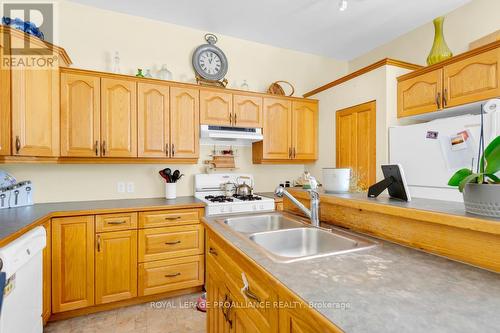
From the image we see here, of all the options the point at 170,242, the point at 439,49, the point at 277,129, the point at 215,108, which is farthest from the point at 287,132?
the point at 170,242

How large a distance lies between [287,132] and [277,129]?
16 cm

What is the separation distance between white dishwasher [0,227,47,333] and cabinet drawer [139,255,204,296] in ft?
2.47

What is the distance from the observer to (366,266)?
0.87 meters

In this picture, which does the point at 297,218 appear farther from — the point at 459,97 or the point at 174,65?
the point at 174,65

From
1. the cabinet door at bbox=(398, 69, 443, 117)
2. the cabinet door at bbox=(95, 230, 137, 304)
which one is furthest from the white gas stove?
the cabinet door at bbox=(398, 69, 443, 117)

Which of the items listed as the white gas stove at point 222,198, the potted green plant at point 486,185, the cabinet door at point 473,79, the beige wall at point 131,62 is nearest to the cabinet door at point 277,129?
the beige wall at point 131,62

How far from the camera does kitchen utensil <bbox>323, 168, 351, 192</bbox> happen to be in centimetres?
157

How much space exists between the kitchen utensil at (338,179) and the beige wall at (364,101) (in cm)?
123

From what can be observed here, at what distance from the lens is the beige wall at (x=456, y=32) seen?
93.1 inches

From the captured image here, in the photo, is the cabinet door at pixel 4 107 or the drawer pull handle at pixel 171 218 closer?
the cabinet door at pixel 4 107

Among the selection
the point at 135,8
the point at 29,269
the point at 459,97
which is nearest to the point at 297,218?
the point at 29,269

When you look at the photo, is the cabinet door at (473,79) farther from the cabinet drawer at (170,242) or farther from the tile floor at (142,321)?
the tile floor at (142,321)

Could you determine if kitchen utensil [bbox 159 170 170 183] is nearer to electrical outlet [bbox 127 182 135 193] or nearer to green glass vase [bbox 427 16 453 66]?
electrical outlet [bbox 127 182 135 193]

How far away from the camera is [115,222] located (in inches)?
86.2
